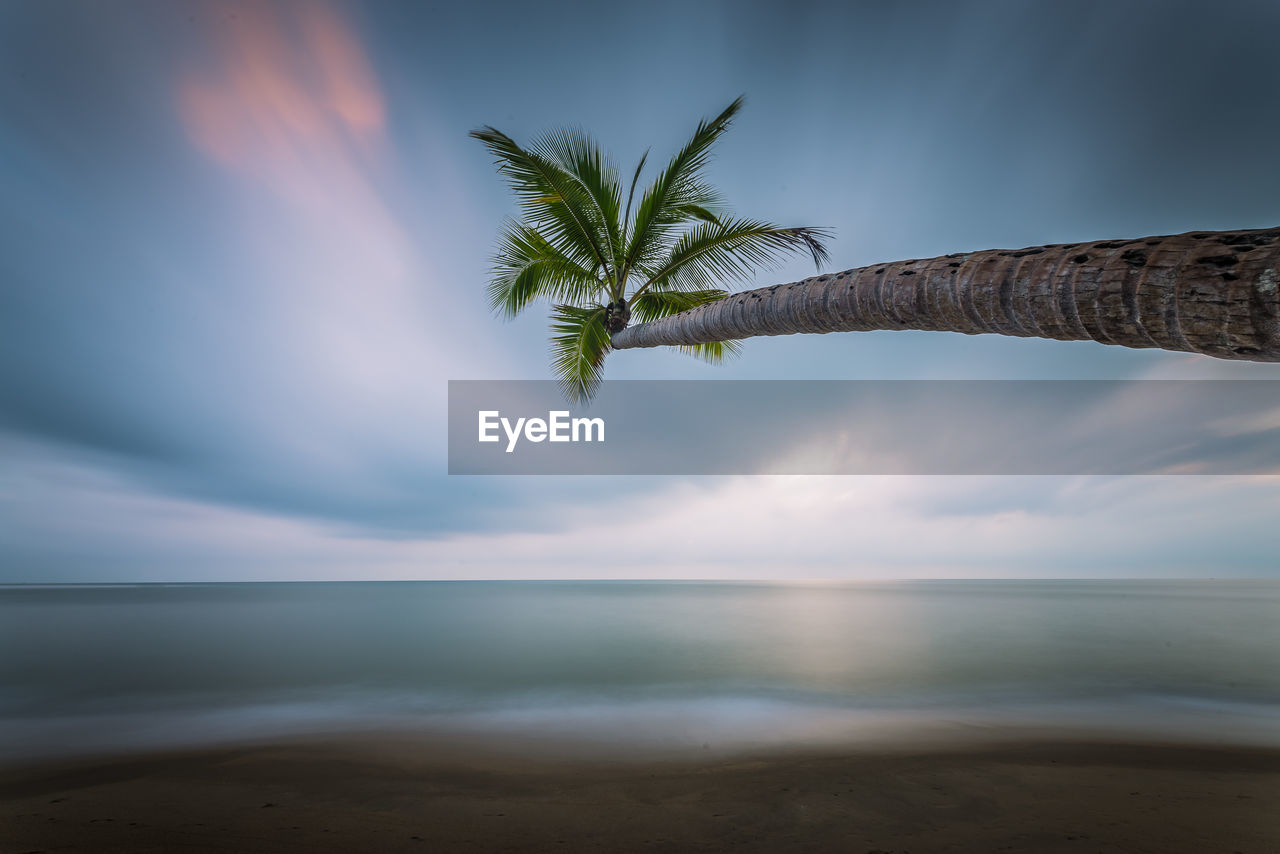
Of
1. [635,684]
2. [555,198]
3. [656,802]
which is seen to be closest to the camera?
[656,802]

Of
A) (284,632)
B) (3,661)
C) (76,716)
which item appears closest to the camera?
(76,716)

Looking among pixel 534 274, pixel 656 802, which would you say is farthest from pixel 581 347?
pixel 656 802

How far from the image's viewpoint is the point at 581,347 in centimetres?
878

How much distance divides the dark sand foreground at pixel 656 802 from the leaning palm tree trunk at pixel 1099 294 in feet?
13.1

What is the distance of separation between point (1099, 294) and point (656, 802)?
5268mm

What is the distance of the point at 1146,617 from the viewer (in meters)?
31.8

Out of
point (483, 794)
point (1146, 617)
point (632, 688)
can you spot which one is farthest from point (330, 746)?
point (1146, 617)

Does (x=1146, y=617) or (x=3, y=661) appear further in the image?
(x=1146, y=617)

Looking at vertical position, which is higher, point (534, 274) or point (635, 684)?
point (534, 274)

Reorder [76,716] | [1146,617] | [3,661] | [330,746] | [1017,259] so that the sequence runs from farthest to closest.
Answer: [1146,617], [3,661], [76,716], [330,746], [1017,259]

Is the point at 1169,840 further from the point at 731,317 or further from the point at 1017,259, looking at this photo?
the point at 731,317

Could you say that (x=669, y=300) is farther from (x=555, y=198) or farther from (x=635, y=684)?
(x=635, y=684)

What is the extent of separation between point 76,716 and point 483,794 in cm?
989

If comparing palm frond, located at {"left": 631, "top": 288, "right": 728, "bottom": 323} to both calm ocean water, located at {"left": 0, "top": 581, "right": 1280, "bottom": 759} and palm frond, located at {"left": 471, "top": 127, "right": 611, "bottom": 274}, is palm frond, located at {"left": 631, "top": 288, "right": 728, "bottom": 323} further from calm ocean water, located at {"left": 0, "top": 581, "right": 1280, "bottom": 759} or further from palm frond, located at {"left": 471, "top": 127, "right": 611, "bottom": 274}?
calm ocean water, located at {"left": 0, "top": 581, "right": 1280, "bottom": 759}
